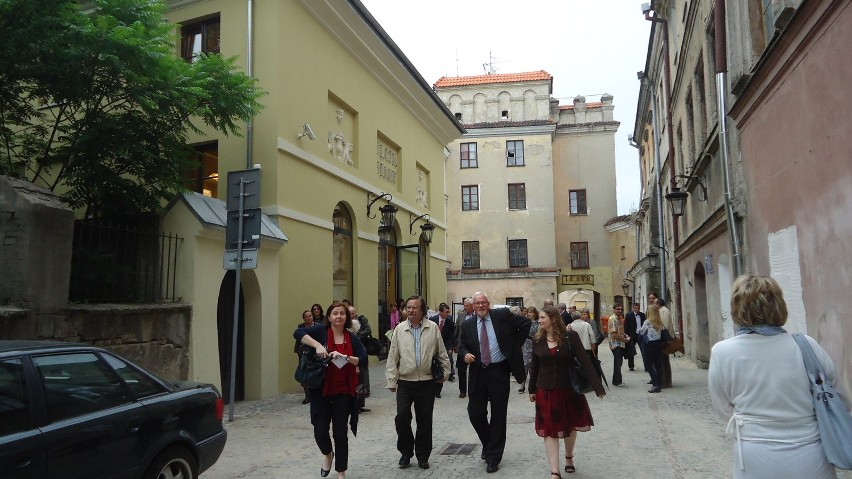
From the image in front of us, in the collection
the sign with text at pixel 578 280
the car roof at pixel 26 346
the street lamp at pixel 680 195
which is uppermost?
the street lamp at pixel 680 195

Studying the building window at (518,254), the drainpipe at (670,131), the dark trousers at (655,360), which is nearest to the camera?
the dark trousers at (655,360)

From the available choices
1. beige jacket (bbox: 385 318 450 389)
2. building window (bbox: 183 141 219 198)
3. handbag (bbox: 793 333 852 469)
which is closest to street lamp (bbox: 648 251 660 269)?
building window (bbox: 183 141 219 198)

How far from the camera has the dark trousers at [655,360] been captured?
12.3m

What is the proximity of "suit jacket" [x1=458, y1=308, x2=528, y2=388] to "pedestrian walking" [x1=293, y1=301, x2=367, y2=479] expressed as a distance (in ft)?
4.12

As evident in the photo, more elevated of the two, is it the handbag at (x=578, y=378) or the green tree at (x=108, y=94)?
the green tree at (x=108, y=94)

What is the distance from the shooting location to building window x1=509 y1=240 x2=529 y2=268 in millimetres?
38156

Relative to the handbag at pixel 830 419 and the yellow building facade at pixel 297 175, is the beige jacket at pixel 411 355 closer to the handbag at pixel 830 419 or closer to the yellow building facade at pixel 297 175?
the handbag at pixel 830 419

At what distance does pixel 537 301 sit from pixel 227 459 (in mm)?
30849

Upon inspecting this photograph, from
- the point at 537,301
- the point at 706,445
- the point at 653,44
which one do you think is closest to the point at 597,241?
the point at 537,301

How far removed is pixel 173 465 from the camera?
16.5 ft

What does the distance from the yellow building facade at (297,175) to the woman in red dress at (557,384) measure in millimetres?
5820

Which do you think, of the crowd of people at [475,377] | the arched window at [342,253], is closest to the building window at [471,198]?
the arched window at [342,253]

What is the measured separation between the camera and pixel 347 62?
53.6 ft

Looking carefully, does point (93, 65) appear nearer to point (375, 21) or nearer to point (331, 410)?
point (331, 410)
